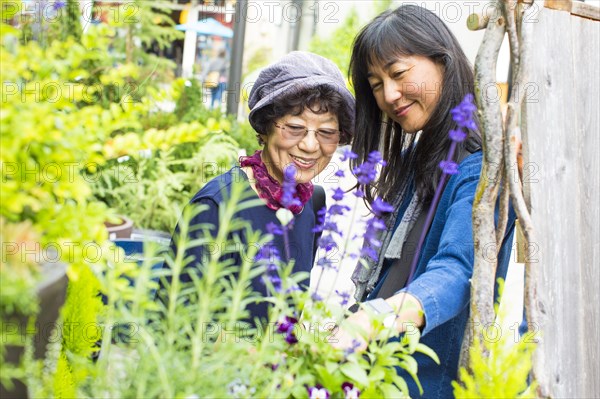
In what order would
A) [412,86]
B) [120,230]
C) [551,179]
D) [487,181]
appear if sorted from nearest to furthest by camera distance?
[487,181] < [551,179] < [412,86] < [120,230]

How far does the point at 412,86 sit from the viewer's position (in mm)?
1810

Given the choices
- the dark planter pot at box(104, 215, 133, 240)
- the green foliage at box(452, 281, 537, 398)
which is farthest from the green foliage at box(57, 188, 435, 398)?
the dark planter pot at box(104, 215, 133, 240)

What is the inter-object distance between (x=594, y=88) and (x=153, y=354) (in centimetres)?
148

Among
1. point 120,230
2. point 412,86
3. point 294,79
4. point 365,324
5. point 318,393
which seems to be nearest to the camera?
point 318,393

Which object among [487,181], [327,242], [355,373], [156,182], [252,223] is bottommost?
[156,182]

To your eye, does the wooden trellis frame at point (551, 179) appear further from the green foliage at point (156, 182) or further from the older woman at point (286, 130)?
the green foliage at point (156, 182)

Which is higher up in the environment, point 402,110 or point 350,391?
point 402,110

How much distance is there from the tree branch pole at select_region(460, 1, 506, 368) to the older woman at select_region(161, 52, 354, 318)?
638 mm

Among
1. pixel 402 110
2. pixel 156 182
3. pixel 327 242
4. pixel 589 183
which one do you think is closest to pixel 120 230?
pixel 156 182

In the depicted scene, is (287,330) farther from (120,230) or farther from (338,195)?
(120,230)

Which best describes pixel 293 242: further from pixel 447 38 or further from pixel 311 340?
pixel 311 340

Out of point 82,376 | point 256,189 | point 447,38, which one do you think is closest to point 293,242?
point 256,189

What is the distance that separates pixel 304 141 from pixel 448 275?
693 millimetres

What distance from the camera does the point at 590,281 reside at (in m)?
1.80
